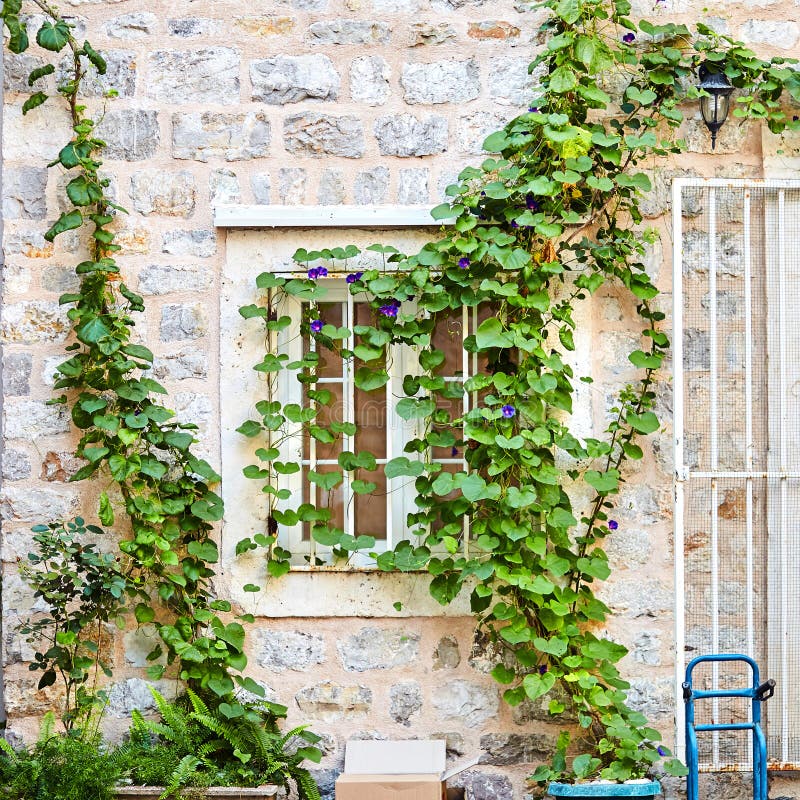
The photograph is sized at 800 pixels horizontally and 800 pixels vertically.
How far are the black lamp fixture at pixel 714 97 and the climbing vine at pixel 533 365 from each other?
5 cm

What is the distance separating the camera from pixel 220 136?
4180mm

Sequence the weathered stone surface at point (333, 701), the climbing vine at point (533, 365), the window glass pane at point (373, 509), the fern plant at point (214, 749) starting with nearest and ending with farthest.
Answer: the fern plant at point (214, 749), the climbing vine at point (533, 365), the weathered stone surface at point (333, 701), the window glass pane at point (373, 509)

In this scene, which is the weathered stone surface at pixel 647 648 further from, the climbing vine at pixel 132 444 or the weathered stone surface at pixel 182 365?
the weathered stone surface at pixel 182 365

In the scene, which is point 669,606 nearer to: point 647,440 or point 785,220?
point 647,440

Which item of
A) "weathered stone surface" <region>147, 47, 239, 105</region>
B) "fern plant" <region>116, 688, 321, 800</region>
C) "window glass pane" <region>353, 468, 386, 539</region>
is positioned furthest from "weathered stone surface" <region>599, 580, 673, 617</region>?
"weathered stone surface" <region>147, 47, 239, 105</region>

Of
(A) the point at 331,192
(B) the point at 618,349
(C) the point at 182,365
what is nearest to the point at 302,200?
(A) the point at 331,192

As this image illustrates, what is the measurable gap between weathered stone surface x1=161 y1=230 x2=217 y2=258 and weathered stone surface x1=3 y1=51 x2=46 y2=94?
84 centimetres

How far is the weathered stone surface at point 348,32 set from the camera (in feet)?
13.6

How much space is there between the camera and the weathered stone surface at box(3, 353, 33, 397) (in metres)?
4.18

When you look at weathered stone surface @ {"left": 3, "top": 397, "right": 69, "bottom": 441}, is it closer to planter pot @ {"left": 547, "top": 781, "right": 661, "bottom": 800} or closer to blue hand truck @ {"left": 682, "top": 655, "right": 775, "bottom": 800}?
planter pot @ {"left": 547, "top": 781, "right": 661, "bottom": 800}

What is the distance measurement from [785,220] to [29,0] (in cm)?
320

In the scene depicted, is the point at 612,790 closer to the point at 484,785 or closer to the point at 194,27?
the point at 484,785

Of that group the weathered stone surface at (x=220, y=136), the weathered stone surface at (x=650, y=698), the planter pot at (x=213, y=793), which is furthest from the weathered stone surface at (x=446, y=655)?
the weathered stone surface at (x=220, y=136)

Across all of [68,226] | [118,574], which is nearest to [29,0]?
[68,226]
